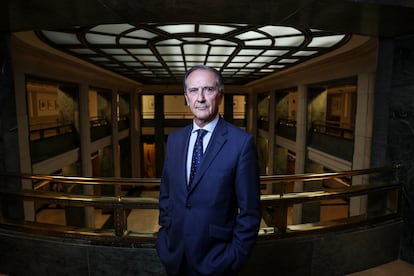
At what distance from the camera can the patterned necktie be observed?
1625 millimetres

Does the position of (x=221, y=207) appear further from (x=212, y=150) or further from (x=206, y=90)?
(x=206, y=90)

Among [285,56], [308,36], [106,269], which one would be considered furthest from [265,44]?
[106,269]

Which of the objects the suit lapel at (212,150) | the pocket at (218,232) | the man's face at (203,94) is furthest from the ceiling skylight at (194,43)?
the pocket at (218,232)

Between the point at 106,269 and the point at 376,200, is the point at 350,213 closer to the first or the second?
the point at 376,200

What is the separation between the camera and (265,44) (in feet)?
20.2

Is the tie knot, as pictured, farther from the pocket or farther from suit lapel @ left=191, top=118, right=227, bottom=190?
the pocket

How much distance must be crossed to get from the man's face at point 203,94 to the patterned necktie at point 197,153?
A: 0.38ft

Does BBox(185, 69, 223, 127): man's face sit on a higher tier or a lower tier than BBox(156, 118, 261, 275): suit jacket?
higher

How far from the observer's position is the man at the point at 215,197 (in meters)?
1.53

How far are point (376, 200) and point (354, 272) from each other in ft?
3.80

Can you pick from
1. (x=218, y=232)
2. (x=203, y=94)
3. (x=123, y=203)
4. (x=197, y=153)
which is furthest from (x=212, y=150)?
(x=123, y=203)

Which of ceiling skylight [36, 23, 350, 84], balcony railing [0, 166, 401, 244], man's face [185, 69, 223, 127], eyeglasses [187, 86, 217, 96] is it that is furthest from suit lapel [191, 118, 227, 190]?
ceiling skylight [36, 23, 350, 84]

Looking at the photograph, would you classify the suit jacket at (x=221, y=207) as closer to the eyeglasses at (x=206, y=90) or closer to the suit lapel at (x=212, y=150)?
the suit lapel at (x=212, y=150)

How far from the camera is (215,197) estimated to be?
1.53 metres
